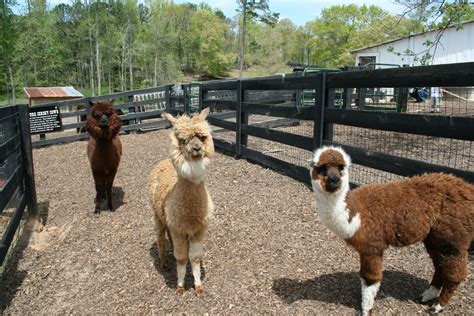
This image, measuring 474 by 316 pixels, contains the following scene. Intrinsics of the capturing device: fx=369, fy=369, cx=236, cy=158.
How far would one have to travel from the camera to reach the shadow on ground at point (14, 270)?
3.85 m

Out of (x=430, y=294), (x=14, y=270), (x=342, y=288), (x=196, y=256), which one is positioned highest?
(x=196, y=256)

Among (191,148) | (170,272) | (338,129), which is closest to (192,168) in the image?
(191,148)

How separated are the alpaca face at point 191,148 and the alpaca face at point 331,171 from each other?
0.98 meters

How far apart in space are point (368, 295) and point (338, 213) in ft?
2.40

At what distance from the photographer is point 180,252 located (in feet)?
11.6

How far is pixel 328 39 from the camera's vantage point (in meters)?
61.1

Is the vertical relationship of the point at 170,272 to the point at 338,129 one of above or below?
below

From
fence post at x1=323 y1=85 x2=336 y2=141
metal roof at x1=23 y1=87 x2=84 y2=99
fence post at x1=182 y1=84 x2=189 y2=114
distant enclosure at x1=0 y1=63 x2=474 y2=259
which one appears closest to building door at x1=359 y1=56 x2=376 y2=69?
fence post at x1=182 y1=84 x2=189 y2=114

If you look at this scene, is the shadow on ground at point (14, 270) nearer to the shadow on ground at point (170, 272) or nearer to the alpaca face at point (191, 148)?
the shadow on ground at point (170, 272)

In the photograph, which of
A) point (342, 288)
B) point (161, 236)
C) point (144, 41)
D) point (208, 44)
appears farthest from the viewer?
point (208, 44)

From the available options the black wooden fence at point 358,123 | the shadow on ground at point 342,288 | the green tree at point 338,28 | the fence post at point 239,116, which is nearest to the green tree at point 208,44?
the green tree at point 338,28

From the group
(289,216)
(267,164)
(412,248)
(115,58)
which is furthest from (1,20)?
(412,248)

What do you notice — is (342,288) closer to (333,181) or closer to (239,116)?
(333,181)

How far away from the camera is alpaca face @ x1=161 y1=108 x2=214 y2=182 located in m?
3.12
